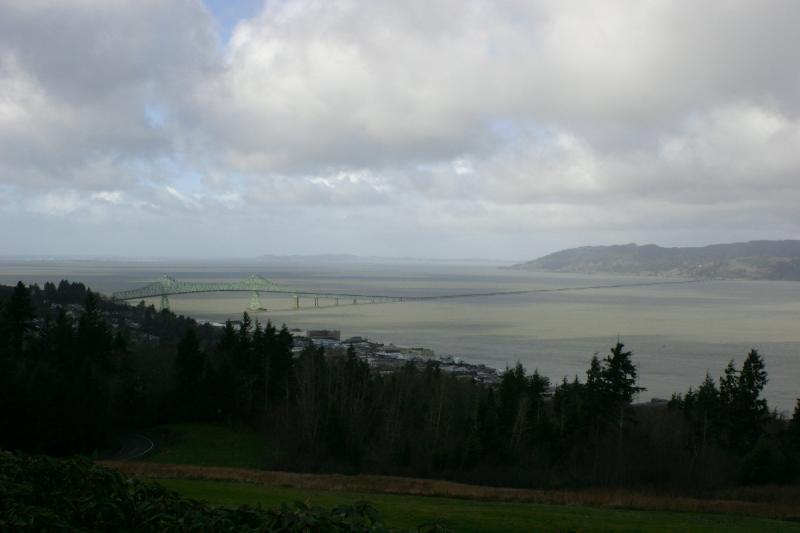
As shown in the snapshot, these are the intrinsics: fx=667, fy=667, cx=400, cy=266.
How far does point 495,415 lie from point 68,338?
13434mm

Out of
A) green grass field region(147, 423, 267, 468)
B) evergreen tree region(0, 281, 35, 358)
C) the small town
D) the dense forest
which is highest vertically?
evergreen tree region(0, 281, 35, 358)

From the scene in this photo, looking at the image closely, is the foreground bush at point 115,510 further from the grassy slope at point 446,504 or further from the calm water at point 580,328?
the calm water at point 580,328

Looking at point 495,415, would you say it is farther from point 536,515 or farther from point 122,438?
point 122,438

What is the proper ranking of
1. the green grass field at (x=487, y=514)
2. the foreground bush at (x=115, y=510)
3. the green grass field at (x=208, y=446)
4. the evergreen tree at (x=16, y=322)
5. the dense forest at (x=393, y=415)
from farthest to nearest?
the evergreen tree at (x=16, y=322)
the green grass field at (x=208, y=446)
the dense forest at (x=393, y=415)
the green grass field at (x=487, y=514)
the foreground bush at (x=115, y=510)

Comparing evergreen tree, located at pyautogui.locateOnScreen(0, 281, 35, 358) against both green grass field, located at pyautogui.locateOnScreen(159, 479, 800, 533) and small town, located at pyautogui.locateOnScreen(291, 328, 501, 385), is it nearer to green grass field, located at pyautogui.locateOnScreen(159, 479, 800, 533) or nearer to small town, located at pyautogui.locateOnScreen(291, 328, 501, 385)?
small town, located at pyautogui.locateOnScreen(291, 328, 501, 385)

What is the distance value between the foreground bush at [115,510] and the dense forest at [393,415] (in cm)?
921

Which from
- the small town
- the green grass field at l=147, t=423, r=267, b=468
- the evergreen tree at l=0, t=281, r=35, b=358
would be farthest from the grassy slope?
the small town

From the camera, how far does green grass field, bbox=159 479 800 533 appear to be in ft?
22.5

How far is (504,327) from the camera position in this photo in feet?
173

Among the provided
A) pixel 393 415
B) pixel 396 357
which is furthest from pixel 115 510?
pixel 396 357

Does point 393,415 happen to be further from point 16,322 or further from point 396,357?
point 396,357

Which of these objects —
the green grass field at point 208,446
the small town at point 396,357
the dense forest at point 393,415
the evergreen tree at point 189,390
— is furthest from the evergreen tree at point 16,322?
the small town at point 396,357

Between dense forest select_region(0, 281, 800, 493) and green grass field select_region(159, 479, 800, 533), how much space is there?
4.66 meters

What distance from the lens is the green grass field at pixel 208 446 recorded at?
1608 centimetres
